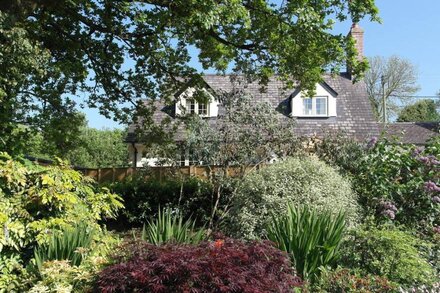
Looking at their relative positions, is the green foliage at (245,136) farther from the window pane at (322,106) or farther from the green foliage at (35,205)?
the window pane at (322,106)

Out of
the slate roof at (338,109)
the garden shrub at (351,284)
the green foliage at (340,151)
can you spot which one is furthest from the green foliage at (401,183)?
the slate roof at (338,109)

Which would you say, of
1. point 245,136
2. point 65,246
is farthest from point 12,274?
point 245,136

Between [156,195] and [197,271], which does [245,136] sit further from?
[197,271]

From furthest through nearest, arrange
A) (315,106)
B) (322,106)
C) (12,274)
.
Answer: (315,106), (322,106), (12,274)

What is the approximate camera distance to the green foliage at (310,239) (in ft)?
20.2

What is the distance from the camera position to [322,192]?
27.9 feet

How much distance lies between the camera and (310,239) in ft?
20.2

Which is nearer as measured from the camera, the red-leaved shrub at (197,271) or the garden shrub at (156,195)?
the red-leaved shrub at (197,271)

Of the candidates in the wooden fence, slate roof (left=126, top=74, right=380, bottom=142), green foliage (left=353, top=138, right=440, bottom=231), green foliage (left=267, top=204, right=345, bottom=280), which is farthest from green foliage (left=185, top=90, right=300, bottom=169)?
slate roof (left=126, top=74, right=380, bottom=142)

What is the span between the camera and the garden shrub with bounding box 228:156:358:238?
8.05 metres

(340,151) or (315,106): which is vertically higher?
(315,106)

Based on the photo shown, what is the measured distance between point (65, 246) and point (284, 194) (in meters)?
3.81

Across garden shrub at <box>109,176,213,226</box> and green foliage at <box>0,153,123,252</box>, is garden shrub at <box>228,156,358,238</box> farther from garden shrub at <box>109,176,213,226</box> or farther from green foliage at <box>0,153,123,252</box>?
garden shrub at <box>109,176,213,226</box>

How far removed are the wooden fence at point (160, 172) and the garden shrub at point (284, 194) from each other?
228 centimetres
